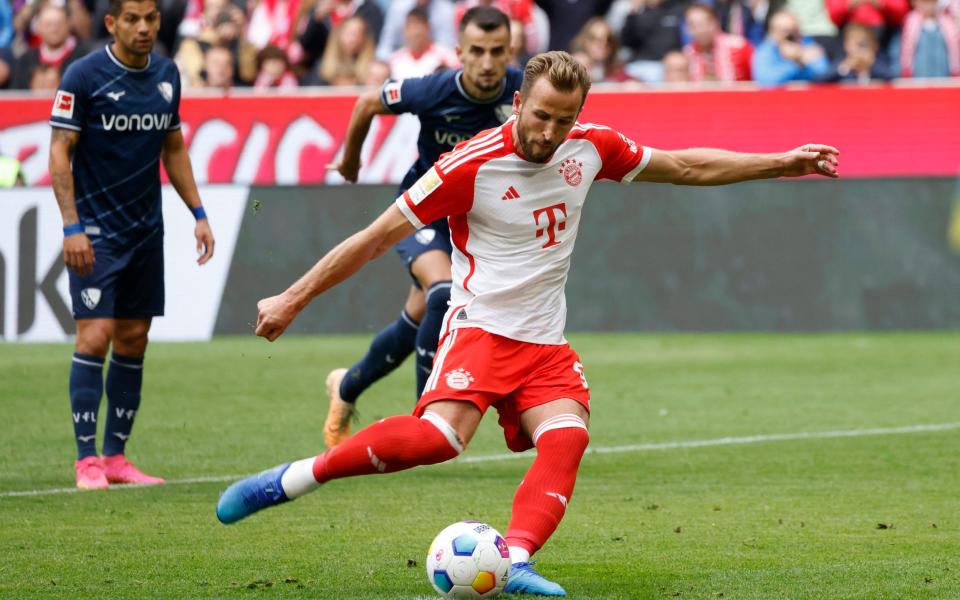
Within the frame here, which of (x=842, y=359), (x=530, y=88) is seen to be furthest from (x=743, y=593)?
(x=842, y=359)

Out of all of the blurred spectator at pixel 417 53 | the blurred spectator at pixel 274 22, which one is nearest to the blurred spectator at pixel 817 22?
the blurred spectator at pixel 417 53

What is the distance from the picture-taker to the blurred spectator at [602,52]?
18.0 meters

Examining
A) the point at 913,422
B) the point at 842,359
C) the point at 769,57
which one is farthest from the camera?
the point at 769,57

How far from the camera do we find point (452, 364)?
568 cm

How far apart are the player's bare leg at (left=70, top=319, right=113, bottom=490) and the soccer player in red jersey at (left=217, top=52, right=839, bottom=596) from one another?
2591mm

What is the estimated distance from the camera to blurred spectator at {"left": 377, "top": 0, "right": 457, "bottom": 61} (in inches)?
727

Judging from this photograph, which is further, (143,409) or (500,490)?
(143,409)

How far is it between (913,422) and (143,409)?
500 centimetres

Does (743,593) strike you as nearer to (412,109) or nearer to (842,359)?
(412,109)

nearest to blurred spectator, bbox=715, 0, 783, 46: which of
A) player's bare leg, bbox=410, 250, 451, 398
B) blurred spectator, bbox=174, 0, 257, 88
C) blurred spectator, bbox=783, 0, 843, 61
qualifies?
blurred spectator, bbox=783, 0, 843, 61

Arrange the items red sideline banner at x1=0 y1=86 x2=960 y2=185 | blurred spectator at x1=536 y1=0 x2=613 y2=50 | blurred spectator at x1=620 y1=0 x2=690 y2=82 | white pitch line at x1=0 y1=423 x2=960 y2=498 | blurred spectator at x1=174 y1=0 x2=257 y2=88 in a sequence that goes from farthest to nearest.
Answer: blurred spectator at x1=536 y1=0 x2=613 y2=50 → blurred spectator at x1=174 y1=0 x2=257 y2=88 → blurred spectator at x1=620 y1=0 x2=690 y2=82 → red sideline banner at x1=0 y1=86 x2=960 y2=185 → white pitch line at x1=0 y1=423 x2=960 y2=498

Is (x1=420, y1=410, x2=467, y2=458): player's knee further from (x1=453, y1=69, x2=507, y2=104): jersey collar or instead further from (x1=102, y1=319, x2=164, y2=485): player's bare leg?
(x1=453, y1=69, x2=507, y2=104): jersey collar

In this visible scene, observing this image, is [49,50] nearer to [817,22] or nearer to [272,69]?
[272,69]

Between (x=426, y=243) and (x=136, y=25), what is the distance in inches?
73.4
